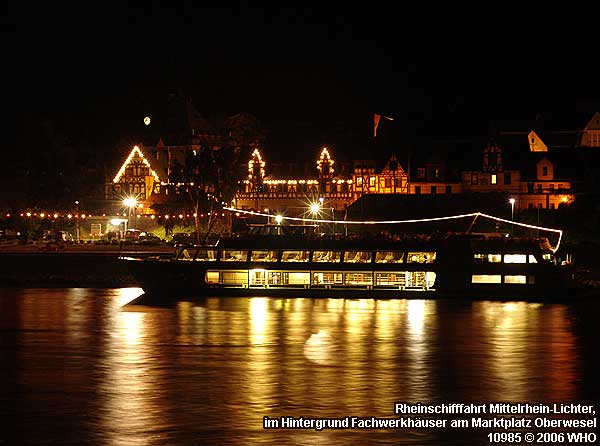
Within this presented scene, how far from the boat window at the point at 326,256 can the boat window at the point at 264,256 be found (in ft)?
6.22

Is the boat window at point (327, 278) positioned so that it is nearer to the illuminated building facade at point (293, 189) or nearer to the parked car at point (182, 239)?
the parked car at point (182, 239)

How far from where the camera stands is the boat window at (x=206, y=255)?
51188mm

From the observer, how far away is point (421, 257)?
50.5m

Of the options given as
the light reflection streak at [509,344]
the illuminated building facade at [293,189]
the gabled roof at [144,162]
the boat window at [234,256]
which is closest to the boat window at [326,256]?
the boat window at [234,256]

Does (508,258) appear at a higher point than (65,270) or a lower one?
higher

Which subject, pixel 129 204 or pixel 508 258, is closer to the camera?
pixel 508 258

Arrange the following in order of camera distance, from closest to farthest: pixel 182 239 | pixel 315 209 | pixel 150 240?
pixel 182 239, pixel 150 240, pixel 315 209

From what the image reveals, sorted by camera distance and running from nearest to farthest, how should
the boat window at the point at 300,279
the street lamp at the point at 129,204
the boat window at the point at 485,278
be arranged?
the boat window at the point at 485,278 → the boat window at the point at 300,279 → the street lamp at the point at 129,204

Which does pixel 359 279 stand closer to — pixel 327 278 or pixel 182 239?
pixel 327 278

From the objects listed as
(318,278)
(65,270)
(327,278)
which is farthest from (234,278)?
(65,270)

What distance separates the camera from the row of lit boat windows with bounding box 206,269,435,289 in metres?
50.7

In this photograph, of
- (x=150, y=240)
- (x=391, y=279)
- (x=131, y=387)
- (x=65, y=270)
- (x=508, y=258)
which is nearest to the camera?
(x=131, y=387)

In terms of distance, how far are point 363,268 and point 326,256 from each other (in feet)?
5.84

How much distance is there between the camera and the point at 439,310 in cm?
4606
